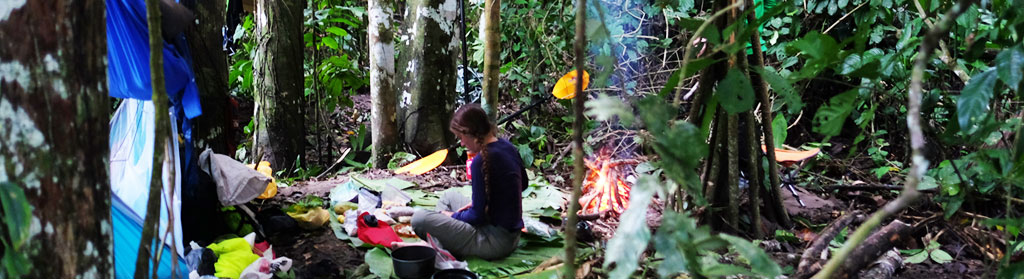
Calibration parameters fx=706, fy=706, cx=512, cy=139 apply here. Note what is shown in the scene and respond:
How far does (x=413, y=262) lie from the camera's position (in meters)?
3.11

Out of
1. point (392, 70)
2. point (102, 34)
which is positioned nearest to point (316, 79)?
point (392, 70)

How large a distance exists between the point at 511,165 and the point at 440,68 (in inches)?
116

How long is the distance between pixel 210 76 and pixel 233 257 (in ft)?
4.64

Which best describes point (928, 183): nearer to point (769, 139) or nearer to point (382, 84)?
point (769, 139)

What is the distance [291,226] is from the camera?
3785 millimetres

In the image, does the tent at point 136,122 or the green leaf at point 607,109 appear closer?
the green leaf at point 607,109

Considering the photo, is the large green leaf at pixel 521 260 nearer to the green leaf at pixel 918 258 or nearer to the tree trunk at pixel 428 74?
the green leaf at pixel 918 258

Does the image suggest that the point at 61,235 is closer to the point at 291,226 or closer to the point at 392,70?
the point at 291,226

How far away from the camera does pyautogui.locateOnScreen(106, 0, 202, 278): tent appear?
2.74 metres

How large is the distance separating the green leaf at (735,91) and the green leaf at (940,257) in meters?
2.51

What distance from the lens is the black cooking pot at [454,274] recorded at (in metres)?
3.06

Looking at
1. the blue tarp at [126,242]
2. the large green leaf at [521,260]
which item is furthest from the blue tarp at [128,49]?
the large green leaf at [521,260]

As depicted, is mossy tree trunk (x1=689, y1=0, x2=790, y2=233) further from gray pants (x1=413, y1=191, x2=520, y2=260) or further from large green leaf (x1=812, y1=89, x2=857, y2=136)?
large green leaf (x1=812, y1=89, x2=857, y2=136)

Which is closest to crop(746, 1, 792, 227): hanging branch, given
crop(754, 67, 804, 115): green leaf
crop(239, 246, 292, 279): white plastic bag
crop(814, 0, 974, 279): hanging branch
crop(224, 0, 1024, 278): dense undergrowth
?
crop(224, 0, 1024, 278): dense undergrowth
